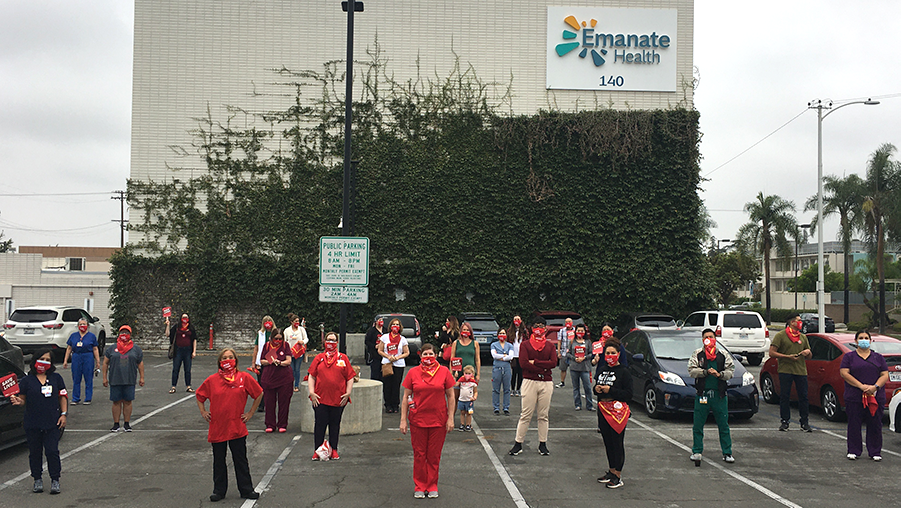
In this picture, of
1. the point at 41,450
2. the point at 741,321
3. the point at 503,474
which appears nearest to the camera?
the point at 41,450

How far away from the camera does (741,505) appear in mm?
6887

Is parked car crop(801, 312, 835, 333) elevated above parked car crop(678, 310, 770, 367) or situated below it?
below

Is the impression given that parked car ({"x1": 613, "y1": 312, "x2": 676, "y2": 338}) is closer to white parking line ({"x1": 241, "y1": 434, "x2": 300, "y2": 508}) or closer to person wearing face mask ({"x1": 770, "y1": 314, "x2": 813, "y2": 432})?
person wearing face mask ({"x1": 770, "y1": 314, "x2": 813, "y2": 432})

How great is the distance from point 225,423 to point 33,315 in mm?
17516

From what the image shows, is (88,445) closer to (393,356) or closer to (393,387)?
(393,356)

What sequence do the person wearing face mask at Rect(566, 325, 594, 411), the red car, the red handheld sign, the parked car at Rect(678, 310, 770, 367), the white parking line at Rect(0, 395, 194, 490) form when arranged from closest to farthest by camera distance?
the red handheld sign
the white parking line at Rect(0, 395, 194, 490)
the red car
the person wearing face mask at Rect(566, 325, 594, 411)
the parked car at Rect(678, 310, 770, 367)

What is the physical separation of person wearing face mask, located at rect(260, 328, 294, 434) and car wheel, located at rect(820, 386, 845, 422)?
9103mm

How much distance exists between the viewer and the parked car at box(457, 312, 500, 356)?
21.6 m

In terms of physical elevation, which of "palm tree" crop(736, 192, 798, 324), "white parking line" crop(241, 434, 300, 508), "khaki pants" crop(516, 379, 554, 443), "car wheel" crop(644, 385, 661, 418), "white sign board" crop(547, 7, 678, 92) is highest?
"white sign board" crop(547, 7, 678, 92)

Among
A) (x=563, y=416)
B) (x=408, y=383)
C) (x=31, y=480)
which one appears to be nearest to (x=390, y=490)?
(x=408, y=383)

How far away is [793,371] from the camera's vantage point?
36.4 ft

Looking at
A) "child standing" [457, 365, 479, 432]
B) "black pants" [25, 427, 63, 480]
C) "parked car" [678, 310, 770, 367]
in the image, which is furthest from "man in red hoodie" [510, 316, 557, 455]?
"parked car" [678, 310, 770, 367]

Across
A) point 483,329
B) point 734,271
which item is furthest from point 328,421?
point 734,271

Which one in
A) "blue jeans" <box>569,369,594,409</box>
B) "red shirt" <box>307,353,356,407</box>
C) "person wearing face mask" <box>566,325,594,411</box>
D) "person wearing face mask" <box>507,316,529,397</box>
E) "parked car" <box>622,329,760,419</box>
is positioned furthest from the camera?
"blue jeans" <box>569,369,594,409</box>
